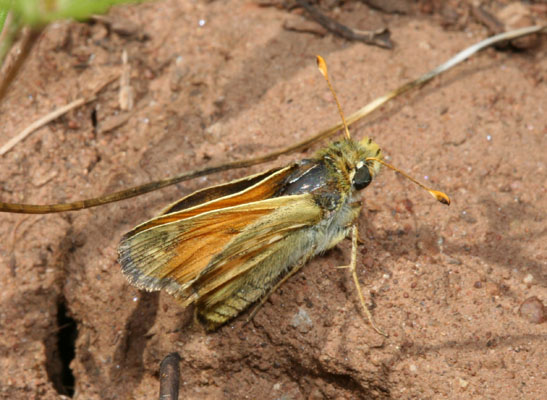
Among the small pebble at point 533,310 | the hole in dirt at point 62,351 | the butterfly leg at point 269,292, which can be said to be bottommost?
the small pebble at point 533,310

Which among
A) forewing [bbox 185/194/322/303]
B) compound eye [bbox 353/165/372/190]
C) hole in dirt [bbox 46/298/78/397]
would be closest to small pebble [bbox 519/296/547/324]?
compound eye [bbox 353/165/372/190]

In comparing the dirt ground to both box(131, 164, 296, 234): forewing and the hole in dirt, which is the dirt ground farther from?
box(131, 164, 296, 234): forewing

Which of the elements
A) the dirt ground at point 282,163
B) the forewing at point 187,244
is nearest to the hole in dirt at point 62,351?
the dirt ground at point 282,163

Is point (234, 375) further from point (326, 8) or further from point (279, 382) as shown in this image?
point (326, 8)

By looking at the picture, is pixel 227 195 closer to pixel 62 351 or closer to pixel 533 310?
pixel 62 351

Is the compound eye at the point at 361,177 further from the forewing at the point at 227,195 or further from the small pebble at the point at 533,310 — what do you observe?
the small pebble at the point at 533,310
